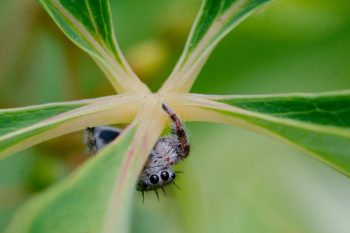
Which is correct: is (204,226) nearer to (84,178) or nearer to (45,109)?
(45,109)

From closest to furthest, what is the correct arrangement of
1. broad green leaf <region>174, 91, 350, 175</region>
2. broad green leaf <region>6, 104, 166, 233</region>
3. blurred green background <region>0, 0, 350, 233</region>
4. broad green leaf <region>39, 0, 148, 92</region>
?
broad green leaf <region>6, 104, 166, 233</region> < broad green leaf <region>174, 91, 350, 175</region> < broad green leaf <region>39, 0, 148, 92</region> < blurred green background <region>0, 0, 350, 233</region>

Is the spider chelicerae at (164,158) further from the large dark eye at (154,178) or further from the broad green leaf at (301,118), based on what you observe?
the broad green leaf at (301,118)

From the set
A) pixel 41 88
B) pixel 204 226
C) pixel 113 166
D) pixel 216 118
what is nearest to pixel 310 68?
pixel 204 226

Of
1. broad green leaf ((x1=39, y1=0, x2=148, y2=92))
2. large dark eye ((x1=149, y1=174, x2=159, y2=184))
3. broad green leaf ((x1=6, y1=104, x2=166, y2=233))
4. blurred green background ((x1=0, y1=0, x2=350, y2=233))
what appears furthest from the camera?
blurred green background ((x1=0, y1=0, x2=350, y2=233))

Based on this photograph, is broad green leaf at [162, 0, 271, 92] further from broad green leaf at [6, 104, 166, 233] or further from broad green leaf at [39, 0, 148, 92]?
broad green leaf at [6, 104, 166, 233]

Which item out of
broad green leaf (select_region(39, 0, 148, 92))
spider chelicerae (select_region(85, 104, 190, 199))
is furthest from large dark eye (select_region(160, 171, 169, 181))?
broad green leaf (select_region(39, 0, 148, 92))

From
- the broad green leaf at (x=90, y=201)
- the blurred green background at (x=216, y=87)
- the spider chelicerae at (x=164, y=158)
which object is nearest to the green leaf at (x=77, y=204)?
the broad green leaf at (x=90, y=201)

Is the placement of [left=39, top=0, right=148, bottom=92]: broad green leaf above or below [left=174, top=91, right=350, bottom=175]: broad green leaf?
above
